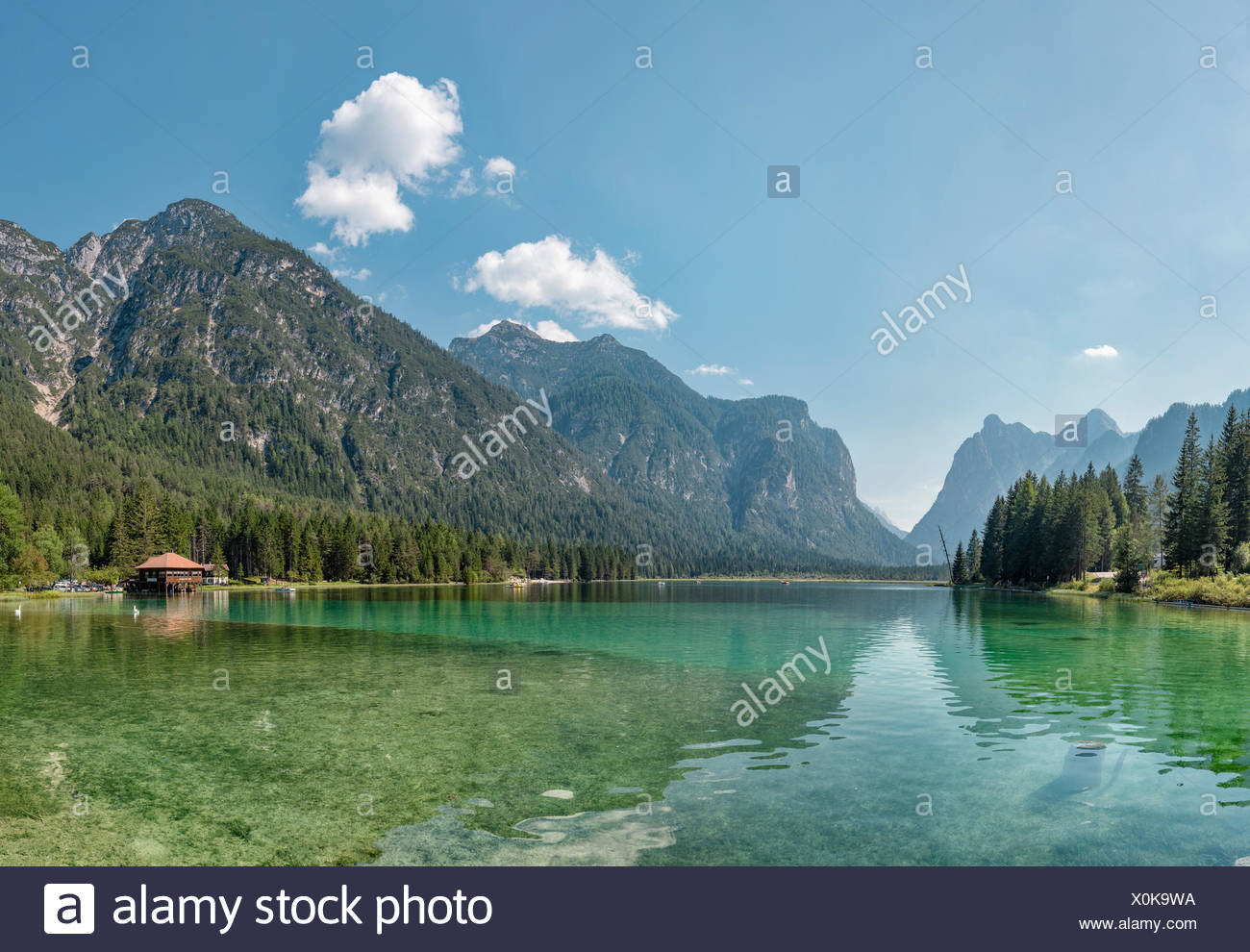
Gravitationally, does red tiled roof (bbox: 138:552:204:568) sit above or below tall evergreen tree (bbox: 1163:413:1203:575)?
below

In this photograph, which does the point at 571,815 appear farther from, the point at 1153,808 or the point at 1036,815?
the point at 1153,808

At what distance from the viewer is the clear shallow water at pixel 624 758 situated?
497 inches

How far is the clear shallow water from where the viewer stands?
12.6 m

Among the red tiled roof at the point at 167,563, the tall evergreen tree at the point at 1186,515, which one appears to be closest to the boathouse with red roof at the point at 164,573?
the red tiled roof at the point at 167,563

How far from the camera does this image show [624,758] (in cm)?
1827

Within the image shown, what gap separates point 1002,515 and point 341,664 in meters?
166

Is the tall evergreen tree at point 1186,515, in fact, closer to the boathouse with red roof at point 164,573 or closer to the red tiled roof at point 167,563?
the boathouse with red roof at point 164,573
